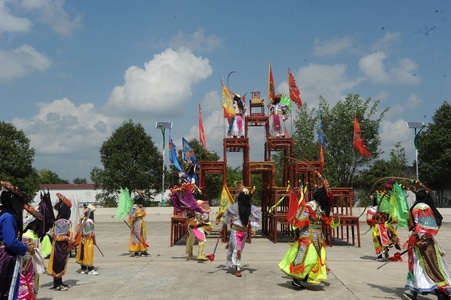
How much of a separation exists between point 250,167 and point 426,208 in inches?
404

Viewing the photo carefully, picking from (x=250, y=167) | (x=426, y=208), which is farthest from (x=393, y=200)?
(x=250, y=167)

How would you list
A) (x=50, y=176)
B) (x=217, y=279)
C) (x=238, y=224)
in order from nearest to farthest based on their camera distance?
(x=217, y=279) → (x=238, y=224) → (x=50, y=176)

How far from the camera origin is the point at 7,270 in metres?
5.49

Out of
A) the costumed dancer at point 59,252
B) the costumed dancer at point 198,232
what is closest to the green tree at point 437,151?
the costumed dancer at point 198,232

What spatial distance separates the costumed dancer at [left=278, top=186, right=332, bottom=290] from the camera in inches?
307

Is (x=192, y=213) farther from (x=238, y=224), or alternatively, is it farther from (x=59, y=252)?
(x=59, y=252)

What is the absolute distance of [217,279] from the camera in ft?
29.2

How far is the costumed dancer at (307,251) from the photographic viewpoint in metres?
7.80

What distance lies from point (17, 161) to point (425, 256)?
4012cm

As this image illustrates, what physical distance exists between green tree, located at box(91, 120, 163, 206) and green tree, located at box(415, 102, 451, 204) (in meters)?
26.3

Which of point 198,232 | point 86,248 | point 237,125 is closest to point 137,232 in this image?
point 198,232

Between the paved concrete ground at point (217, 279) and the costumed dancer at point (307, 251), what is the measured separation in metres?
0.27

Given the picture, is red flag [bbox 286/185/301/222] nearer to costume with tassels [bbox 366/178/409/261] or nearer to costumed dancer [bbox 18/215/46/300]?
costume with tassels [bbox 366/178/409/261]

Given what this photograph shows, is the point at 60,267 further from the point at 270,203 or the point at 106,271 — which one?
the point at 270,203
